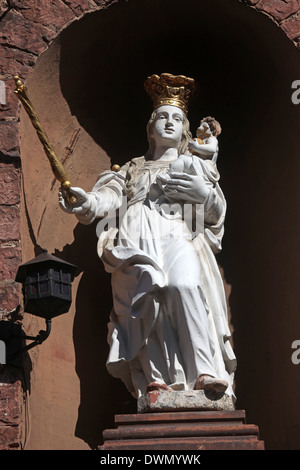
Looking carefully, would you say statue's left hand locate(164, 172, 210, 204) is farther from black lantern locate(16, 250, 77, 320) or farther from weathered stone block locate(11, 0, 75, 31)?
weathered stone block locate(11, 0, 75, 31)

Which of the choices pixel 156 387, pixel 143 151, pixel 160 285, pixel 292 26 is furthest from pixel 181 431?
pixel 292 26

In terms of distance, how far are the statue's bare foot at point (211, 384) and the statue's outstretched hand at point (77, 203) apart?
1346mm

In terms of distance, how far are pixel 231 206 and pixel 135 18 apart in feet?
4.77

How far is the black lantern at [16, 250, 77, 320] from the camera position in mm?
7637

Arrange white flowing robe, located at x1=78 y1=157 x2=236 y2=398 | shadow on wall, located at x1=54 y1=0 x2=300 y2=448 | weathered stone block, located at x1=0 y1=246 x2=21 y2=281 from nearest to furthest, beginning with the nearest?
1. white flowing robe, located at x1=78 y1=157 x2=236 y2=398
2. weathered stone block, located at x1=0 y1=246 x2=21 y2=281
3. shadow on wall, located at x1=54 y1=0 x2=300 y2=448

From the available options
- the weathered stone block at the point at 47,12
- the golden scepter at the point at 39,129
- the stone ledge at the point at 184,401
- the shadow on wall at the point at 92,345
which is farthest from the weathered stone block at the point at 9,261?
the weathered stone block at the point at 47,12

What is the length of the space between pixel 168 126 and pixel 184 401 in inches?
82.0

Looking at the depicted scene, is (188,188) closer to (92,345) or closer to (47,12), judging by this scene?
(92,345)

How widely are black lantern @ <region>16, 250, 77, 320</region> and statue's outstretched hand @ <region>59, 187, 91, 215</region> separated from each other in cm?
48

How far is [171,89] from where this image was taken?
8.84 metres

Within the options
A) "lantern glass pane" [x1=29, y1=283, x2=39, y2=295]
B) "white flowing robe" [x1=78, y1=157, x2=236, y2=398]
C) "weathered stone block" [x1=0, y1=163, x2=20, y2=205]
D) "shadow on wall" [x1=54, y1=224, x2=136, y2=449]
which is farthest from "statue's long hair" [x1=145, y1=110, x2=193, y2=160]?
"lantern glass pane" [x1=29, y1=283, x2=39, y2=295]

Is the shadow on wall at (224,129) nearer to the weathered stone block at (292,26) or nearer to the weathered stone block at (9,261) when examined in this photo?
the weathered stone block at (292,26)
